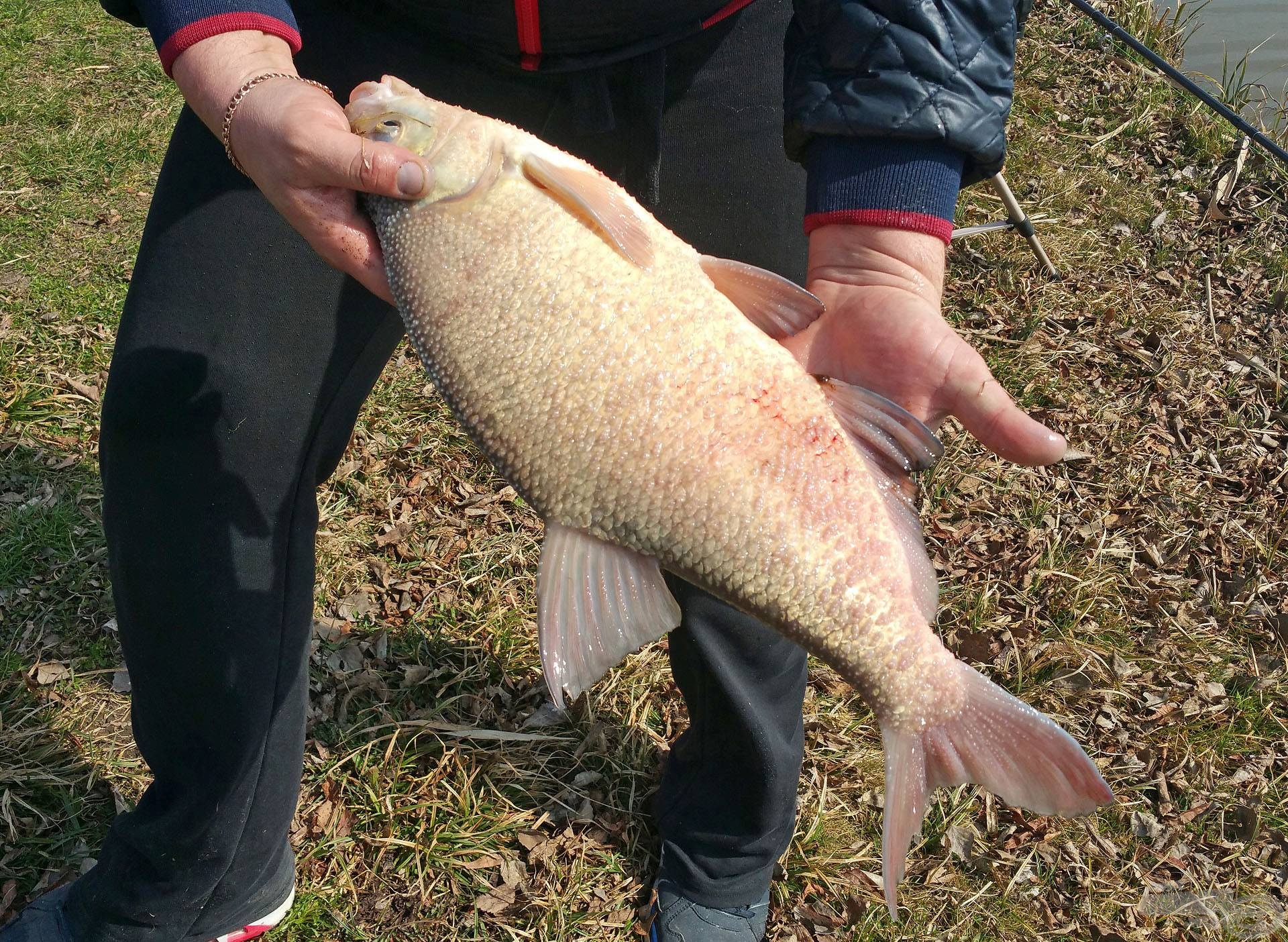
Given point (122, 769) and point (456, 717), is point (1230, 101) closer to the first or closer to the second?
point (456, 717)

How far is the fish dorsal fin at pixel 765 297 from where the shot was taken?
1781mm

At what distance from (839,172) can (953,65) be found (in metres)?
A: 0.28

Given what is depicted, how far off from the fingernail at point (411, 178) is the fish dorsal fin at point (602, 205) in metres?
0.19

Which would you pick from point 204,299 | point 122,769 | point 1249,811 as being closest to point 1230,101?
point 1249,811

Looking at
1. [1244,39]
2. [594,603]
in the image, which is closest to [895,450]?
[594,603]

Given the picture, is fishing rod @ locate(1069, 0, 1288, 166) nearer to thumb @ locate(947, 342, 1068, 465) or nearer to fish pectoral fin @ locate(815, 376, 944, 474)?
thumb @ locate(947, 342, 1068, 465)

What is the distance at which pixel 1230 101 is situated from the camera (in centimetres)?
550

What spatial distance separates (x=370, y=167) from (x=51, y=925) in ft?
6.59

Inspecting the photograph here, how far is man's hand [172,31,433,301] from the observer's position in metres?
1.75

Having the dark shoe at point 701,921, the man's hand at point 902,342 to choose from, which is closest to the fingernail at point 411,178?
the man's hand at point 902,342

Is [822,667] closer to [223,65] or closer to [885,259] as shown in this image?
[885,259]

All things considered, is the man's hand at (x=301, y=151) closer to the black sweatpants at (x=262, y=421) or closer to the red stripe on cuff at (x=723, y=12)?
the black sweatpants at (x=262, y=421)

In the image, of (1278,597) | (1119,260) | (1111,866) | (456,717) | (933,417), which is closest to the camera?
(933,417)

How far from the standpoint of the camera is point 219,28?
75.6 inches
